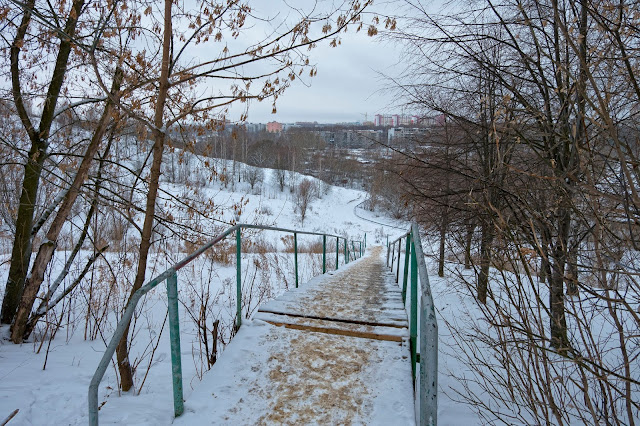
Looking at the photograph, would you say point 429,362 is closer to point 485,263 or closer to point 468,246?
point 485,263

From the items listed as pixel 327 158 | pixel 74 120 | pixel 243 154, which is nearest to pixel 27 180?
pixel 74 120

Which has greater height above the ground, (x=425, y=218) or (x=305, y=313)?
(x=425, y=218)

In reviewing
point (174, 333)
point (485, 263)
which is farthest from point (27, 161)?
point (485, 263)

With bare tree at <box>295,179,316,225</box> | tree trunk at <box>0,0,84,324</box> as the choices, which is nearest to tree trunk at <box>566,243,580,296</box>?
tree trunk at <box>0,0,84,324</box>

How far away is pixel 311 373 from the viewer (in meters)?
2.47

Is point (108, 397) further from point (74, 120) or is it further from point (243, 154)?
point (243, 154)

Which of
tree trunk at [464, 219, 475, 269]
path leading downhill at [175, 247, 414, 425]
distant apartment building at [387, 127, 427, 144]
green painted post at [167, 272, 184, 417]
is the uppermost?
distant apartment building at [387, 127, 427, 144]

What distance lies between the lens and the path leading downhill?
2.07 metres

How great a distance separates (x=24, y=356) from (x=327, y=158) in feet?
201

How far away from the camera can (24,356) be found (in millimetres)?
4281

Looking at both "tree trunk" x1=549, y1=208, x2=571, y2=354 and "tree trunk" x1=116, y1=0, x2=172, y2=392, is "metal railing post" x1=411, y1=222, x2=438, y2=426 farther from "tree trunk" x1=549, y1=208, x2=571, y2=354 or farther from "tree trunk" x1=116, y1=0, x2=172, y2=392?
"tree trunk" x1=116, y1=0, x2=172, y2=392

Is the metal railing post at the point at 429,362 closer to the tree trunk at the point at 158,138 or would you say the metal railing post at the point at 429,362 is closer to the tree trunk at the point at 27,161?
the tree trunk at the point at 158,138

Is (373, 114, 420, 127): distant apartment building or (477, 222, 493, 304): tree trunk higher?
(373, 114, 420, 127): distant apartment building

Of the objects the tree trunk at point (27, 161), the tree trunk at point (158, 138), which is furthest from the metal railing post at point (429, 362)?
the tree trunk at point (27, 161)
